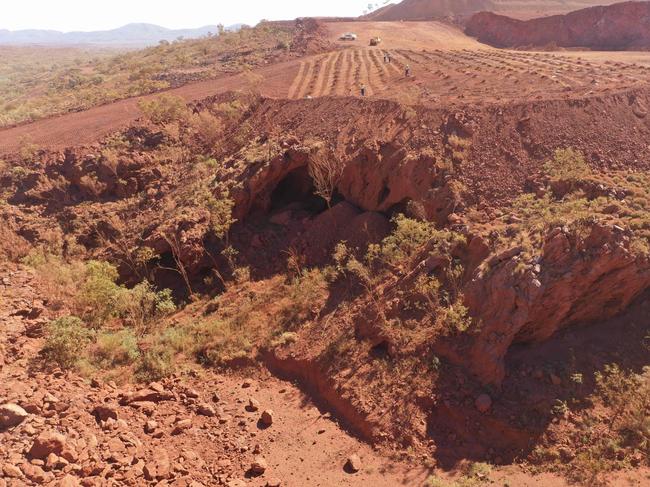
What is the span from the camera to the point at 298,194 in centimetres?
2144

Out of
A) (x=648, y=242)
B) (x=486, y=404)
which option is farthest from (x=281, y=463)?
(x=648, y=242)

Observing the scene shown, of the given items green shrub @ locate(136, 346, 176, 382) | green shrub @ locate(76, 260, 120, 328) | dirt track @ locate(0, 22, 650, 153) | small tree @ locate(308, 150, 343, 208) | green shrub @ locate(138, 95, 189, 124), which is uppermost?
dirt track @ locate(0, 22, 650, 153)

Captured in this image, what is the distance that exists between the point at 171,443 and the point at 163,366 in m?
3.00

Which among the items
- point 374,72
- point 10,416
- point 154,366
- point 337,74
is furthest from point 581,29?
point 10,416

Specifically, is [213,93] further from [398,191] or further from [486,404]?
[486,404]

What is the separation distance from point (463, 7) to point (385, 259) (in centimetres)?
6039

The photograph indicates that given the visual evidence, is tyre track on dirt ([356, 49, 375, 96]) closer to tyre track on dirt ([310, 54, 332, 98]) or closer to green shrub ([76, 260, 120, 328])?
tyre track on dirt ([310, 54, 332, 98])

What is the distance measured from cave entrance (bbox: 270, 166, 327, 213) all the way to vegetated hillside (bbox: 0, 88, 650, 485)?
0.11 m

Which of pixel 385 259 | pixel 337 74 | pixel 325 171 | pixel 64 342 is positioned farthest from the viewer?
pixel 337 74

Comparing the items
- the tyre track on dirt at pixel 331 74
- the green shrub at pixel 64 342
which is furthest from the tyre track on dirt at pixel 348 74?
the green shrub at pixel 64 342

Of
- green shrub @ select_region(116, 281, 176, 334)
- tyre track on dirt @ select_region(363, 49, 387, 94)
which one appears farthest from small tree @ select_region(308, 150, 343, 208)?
green shrub @ select_region(116, 281, 176, 334)

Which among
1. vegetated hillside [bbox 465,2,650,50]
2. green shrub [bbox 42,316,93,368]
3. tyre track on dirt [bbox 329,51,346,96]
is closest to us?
green shrub [bbox 42,316,93,368]

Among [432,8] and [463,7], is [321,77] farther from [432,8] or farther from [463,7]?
[432,8]

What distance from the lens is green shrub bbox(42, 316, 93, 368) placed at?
12.1m
